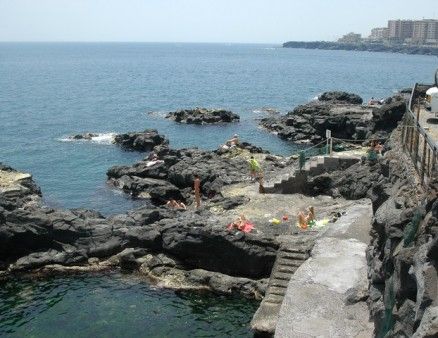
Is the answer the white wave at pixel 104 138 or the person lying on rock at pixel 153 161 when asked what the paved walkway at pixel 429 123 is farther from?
the white wave at pixel 104 138

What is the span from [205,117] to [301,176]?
40.3m

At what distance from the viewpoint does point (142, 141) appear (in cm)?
5356

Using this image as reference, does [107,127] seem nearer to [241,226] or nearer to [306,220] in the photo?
[241,226]

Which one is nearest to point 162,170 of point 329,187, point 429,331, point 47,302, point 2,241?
point 329,187

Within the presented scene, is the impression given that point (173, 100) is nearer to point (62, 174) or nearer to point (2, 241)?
point (62, 174)

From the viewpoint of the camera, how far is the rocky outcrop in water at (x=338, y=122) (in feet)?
163

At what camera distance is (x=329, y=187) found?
98.5 ft

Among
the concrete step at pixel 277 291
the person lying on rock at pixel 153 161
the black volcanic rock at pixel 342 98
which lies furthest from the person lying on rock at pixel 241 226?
the black volcanic rock at pixel 342 98

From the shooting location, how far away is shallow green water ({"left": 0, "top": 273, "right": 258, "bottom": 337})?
19.0 m

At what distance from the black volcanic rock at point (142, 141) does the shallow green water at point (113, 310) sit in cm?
3153

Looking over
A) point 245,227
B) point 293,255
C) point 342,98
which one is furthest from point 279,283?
point 342,98

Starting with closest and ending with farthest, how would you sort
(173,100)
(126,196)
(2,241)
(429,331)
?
1. (429,331)
2. (2,241)
3. (126,196)
4. (173,100)

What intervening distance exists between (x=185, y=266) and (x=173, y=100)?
77166mm

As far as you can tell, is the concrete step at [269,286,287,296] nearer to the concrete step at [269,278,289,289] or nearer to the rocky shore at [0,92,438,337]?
the concrete step at [269,278,289,289]
